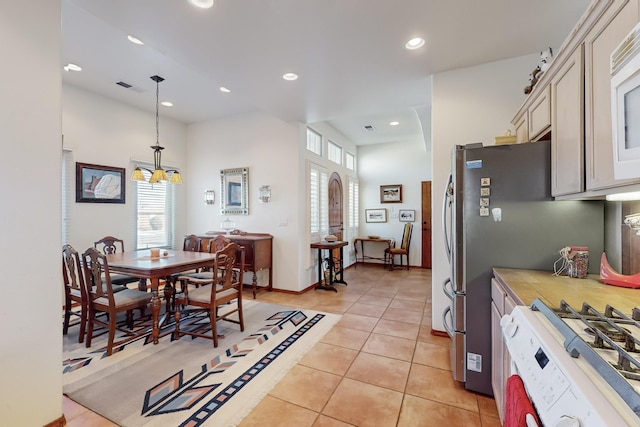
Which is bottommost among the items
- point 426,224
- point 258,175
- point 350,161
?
point 426,224

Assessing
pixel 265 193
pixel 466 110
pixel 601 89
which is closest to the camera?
pixel 601 89

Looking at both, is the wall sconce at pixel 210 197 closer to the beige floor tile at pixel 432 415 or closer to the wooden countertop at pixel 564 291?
the beige floor tile at pixel 432 415

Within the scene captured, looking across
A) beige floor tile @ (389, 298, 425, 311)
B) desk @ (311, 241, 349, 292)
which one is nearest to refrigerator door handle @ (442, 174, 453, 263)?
beige floor tile @ (389, 298, 425, 311)

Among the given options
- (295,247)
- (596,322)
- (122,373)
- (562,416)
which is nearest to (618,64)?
(596,322)

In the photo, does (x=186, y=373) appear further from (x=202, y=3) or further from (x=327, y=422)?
(x=202, y=3)

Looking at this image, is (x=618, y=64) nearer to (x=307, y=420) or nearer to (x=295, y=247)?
(x=307, y=420)

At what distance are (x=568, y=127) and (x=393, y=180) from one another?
18.4ft

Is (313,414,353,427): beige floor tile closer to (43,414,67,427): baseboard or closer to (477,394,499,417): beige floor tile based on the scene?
(477,394,499,417): beige floor tile

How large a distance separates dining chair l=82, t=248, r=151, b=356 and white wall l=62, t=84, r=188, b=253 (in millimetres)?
1708

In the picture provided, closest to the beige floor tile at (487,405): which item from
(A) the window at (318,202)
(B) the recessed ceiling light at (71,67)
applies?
(A) the window at (318,202)

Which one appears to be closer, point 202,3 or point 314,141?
point 202,3

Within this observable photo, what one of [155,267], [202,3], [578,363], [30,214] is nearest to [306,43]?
[202,3]

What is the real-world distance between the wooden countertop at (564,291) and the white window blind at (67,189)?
5006 millimetres

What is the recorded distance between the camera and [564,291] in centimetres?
144
